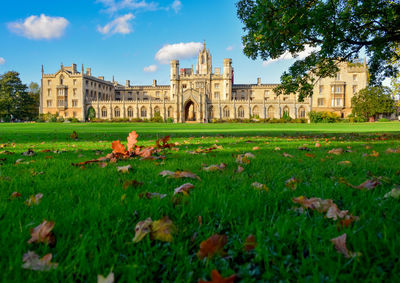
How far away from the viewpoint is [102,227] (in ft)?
4.52

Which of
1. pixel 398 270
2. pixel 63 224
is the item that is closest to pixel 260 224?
pixel 398 270

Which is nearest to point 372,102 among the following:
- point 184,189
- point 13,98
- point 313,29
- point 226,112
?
point 226,112

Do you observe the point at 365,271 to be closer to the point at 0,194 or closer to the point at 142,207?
the point at 142,207

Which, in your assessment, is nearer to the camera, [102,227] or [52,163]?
[102,227]

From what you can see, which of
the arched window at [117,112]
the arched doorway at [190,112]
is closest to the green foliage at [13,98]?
the arched window at [117,112]

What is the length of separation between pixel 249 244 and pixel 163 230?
445 mm

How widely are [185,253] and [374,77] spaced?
13.7 metres

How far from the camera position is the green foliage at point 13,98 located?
56188 mm

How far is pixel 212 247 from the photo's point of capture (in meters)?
1.19

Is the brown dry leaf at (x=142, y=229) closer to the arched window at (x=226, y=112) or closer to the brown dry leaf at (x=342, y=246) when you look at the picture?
the brown dry leaf at (x=342, y=246)

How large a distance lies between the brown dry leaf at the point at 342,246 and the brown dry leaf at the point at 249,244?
0.37 m

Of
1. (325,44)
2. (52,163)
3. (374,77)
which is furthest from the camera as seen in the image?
(374,77)

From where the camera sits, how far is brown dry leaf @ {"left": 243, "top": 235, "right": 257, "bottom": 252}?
1.21 metres

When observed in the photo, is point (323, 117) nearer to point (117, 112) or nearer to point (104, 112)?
point (117, 112)
